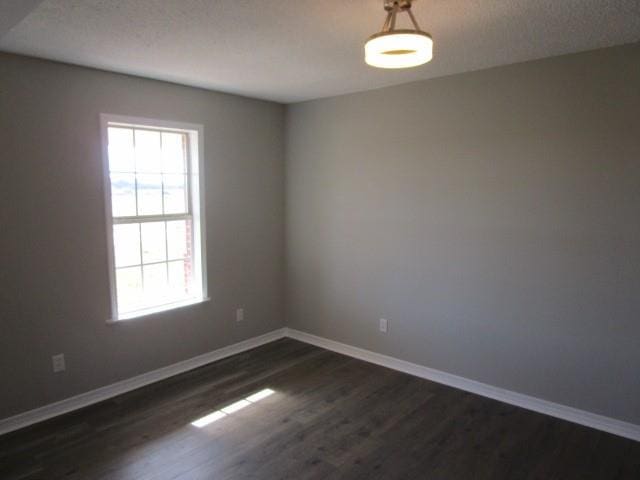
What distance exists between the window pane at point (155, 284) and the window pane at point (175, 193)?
1.61 feet

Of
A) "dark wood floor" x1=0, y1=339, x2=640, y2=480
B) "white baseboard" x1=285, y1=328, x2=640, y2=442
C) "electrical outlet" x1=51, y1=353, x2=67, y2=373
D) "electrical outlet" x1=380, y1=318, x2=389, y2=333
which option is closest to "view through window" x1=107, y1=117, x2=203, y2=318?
"electrical outlet" x1=51, y1=353, x2=67, y2=373

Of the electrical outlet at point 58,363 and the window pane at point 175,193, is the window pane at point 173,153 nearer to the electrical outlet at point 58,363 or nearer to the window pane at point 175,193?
the window pane at point 175,193

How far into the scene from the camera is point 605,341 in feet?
9.41

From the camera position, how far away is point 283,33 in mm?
2377

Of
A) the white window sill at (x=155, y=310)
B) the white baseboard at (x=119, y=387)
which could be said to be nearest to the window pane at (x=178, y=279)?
the white window sill at (x=155, y=310)

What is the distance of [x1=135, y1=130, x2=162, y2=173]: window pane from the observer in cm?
352

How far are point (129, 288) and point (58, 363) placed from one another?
72cm

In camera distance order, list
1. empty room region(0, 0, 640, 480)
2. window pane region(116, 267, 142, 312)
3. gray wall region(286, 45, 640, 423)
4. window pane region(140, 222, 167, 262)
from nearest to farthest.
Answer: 1. empty room region(0, 0, 640, 480)
2. gray wall region(286, 45, 640, 423)
3. window pane region(116, 267, 142, 312)
4. window pane region(140, 222, 167, 262)

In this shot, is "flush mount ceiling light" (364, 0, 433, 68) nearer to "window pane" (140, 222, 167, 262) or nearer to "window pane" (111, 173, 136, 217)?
"window pane" (111, 173, 136, 217)

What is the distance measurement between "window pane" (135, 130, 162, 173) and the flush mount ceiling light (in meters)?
2.31

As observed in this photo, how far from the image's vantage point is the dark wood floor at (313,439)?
2.51 meters

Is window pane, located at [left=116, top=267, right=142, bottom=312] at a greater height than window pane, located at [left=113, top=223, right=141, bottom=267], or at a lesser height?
lesser

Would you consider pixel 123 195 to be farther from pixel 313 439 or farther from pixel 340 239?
pixel 313 439

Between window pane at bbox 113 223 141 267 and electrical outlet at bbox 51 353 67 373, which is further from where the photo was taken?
window pane at bbox 113 223 141 267
